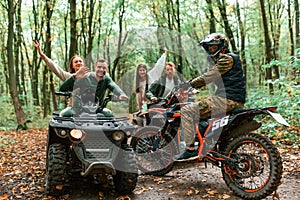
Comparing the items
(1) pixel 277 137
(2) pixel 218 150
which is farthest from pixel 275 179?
(1) pixel 277 137

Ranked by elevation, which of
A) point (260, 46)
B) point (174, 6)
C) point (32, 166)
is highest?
point (174, 6)

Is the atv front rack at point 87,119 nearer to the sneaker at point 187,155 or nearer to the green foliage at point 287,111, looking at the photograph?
the sneaker at point 187,155

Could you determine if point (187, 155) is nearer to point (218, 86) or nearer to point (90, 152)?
point (218, 86)

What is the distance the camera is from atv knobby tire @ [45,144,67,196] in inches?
166

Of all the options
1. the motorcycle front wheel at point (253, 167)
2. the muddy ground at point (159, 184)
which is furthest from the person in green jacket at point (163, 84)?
the motorcycle front wheel at point (253, 167)

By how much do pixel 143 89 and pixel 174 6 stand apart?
11296 mm

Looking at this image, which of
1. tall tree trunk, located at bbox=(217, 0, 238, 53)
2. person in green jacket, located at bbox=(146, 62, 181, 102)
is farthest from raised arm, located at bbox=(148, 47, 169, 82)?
tall tree trunk, located at bbox=(217, 0, 238, 53)

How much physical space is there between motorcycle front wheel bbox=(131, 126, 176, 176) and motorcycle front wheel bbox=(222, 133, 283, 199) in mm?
1334

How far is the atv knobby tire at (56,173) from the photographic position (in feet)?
13.9

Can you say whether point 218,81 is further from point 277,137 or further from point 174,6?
point 174,6

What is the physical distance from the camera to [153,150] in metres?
A: 5.79

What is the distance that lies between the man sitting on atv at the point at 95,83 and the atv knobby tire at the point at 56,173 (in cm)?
122

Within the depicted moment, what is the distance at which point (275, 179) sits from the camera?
389 centimetres

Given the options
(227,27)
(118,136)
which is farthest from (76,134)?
(227,27)
